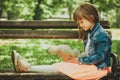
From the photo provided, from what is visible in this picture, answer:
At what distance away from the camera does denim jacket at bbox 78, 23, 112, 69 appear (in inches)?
147

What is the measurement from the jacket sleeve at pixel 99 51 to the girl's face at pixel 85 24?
216 millimetres

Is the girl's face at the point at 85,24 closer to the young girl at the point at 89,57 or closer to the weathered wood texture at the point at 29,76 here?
the young girl at the point at 89,57

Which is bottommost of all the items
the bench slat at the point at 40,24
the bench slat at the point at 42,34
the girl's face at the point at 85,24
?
the bench slat at the point at 42,34

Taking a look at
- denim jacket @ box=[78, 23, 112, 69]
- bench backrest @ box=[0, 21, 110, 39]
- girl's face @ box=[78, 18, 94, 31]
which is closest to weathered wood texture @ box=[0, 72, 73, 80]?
denim jacket @ box=[78, 23, 112, 69]

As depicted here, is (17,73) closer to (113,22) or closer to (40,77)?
(40,77)

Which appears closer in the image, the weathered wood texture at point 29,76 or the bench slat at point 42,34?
the weathered wood texture at point 29,76

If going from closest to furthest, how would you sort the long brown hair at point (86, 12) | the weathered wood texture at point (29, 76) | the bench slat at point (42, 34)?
the weathered wood texture at point (29, 76)
the long brown hair at point (86, 12)
the bench slat at point (42, 34)

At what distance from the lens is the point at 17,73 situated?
372 centimetres

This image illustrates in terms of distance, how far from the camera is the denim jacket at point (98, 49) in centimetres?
373

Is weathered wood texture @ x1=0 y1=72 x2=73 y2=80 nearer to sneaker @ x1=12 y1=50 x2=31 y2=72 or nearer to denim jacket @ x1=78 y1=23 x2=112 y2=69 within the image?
sneaker @ x1=12 y1=50 x2=31 y2=72

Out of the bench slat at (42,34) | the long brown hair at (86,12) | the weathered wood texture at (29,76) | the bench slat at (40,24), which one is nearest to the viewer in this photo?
the weathered wood texture at (29,76)

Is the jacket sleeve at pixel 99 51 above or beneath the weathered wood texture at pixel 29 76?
above

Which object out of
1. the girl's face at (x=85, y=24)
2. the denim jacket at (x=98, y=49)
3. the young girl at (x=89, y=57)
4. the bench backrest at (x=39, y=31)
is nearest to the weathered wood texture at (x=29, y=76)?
the young girl at (x=89, y=57)

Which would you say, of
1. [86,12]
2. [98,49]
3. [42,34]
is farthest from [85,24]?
[42,34]
